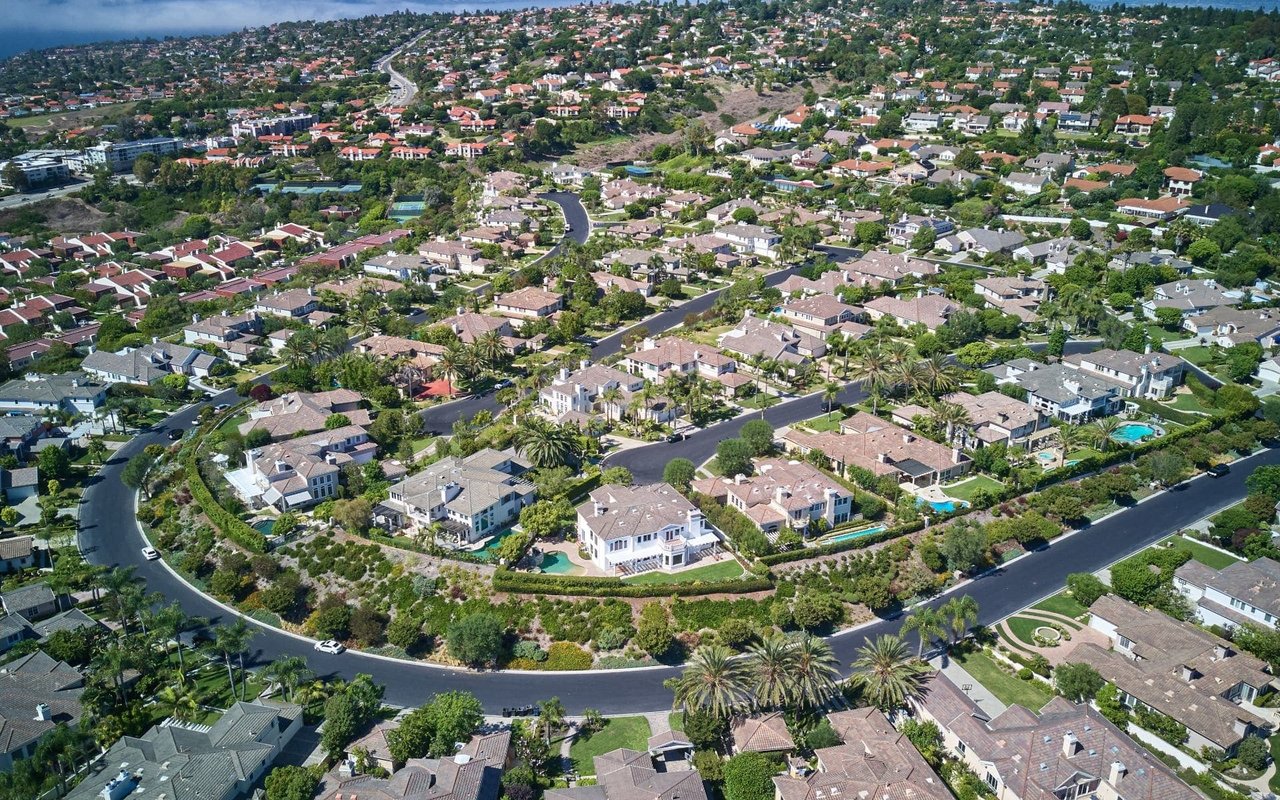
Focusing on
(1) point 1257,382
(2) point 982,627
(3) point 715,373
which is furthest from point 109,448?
(1) point 1257,382

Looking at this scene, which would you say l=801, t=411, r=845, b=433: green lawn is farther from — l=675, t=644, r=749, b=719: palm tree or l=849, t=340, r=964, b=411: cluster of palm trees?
l=675, t=644, r=749, b=719: palm tree

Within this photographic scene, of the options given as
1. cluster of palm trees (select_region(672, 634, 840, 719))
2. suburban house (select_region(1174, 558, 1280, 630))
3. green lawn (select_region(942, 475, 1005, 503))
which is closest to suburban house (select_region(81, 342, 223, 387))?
cluster of palm trees (select_region(672, 634, 840, 719))

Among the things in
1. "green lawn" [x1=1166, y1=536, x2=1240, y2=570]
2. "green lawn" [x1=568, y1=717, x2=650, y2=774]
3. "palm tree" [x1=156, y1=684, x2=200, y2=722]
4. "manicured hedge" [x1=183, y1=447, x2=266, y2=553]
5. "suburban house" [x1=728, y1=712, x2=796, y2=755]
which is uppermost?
"manicured hedge" [x1=183, y1=447, x2=266, y2=553]

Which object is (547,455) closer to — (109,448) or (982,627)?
(982,627)

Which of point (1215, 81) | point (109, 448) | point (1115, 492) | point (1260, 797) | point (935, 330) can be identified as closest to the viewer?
point (1260, 797)

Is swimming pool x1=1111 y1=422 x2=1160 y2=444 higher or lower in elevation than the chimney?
lower

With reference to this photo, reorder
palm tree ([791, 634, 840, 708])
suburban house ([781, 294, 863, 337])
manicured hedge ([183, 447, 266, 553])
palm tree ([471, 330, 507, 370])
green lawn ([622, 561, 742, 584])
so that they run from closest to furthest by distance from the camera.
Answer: palm tree ([791, 634, 840, 708]) < green lawn ([622, 561, 742, 584]) < manicured hedge ([183, 447, 266, 553]) < palm tree ([471, 330, 507, 370]) < suburban house ([781, 294, 863, 337])

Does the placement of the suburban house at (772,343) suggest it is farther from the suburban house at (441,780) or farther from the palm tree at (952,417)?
the suburban house at (441,780)

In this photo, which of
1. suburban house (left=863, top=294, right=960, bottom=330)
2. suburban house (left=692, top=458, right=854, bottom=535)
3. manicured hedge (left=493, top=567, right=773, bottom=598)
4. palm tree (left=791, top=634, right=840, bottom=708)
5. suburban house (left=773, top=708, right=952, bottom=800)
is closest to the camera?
suburban house (left=773, top=708, right=952, bottom=800)
